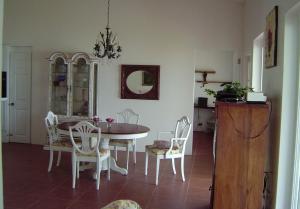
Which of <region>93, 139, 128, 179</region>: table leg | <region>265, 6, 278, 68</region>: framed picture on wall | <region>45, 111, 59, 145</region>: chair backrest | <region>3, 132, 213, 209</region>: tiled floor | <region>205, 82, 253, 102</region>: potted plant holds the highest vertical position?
<region>265, 6, 278, 68</region>: framed picture on wall

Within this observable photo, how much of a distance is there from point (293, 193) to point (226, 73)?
21.8ft

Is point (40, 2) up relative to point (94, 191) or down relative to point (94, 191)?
up

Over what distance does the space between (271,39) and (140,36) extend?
3.44 metres

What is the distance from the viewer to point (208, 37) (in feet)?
21.2

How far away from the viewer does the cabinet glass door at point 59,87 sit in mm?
6758

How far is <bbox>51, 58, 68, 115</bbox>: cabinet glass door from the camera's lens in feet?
22.2

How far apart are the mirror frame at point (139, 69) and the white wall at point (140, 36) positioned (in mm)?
92

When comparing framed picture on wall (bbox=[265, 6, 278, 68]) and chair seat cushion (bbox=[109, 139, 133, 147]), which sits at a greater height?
framed picture on wall (bbox=[265, 6, 278, 68])

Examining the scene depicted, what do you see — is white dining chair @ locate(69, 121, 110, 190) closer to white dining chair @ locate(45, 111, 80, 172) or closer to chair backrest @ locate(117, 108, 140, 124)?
white dining chair @ locate(45, 111, 80, 172)

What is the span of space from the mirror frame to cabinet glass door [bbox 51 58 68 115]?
1.14 metres

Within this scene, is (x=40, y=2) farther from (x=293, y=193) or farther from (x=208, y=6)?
(x=293, y=193)

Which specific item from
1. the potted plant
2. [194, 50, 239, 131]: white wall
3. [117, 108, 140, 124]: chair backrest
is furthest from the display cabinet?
[194, 50, 239, 131]: white wall

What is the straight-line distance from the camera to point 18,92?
A: 7.21 metres

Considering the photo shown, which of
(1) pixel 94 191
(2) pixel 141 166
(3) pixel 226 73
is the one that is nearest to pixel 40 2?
(2) pixel 141 166
